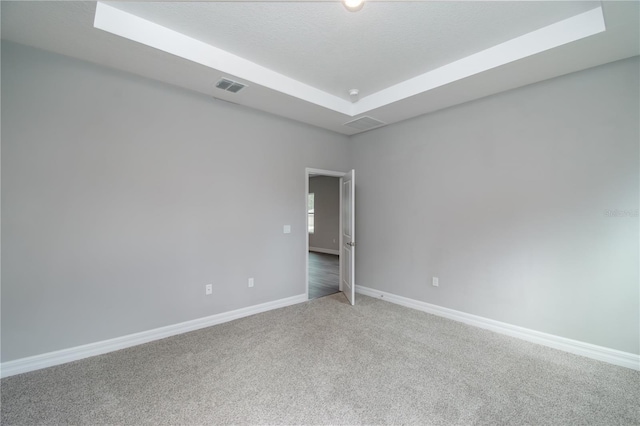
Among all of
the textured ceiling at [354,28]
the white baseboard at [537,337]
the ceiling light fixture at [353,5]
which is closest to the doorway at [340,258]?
the white baseboard at [537,337]

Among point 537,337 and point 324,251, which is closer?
point 537,337

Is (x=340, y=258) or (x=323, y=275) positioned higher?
(x=340, y=258)

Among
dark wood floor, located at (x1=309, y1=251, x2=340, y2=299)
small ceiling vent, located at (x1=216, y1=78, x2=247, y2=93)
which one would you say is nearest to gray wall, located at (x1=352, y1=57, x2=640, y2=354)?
dark wood floor, located at (x1=309, y1=251, x2=340, y2=299)

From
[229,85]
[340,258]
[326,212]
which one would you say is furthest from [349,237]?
[326,212]

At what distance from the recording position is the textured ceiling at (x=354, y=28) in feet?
6.93

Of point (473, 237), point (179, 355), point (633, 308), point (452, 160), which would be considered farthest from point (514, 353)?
point (179, 355)

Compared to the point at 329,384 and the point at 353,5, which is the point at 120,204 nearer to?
the point at 329,384

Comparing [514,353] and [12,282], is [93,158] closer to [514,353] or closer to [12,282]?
[12,282]

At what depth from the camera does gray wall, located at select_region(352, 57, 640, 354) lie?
8.18ft

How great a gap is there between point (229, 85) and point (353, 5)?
159 cm

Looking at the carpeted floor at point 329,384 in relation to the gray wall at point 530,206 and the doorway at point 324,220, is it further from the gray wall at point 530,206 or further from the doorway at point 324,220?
the doorway at point 324,220

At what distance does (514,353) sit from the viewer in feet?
8.82

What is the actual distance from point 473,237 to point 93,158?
4.20m

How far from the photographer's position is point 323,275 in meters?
5.96
